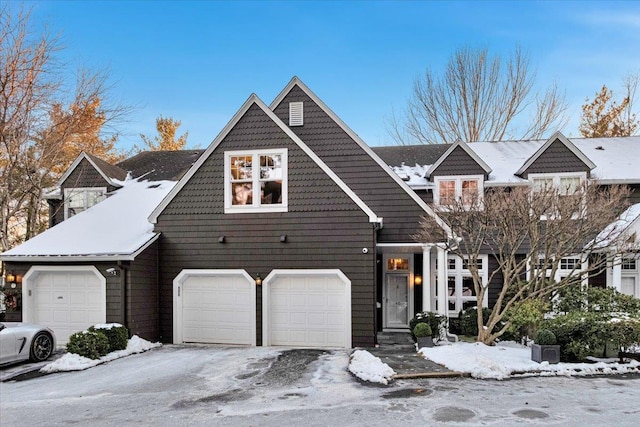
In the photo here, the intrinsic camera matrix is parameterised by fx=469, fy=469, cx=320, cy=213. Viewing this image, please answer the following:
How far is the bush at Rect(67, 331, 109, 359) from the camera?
10.6m

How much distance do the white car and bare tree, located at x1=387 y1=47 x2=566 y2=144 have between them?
21.9 meters

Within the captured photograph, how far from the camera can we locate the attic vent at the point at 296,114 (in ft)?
51.7

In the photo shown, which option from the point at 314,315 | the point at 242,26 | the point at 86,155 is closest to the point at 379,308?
the point at 314,315

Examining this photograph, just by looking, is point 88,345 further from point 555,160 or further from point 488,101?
point 488,101

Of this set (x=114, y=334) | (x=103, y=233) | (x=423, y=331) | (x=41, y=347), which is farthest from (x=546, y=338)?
(x=103, y=233)

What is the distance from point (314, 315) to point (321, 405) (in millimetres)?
5537

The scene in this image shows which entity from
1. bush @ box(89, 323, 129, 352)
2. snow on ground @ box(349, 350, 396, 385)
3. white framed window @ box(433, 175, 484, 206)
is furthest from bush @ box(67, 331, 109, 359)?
white framed window @ box(433, 175, 484, 206)

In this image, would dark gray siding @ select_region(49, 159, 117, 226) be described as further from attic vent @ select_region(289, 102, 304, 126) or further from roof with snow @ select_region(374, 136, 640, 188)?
roof with snow @ select_region(374, 136, 640, 188)

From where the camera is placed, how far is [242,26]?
76.3ft

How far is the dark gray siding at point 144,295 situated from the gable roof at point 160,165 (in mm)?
5468

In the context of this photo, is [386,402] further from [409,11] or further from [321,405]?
[409,11]

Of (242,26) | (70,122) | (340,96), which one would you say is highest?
(242,26)

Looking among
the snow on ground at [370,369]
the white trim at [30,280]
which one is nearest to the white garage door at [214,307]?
the white trim at [30,280]

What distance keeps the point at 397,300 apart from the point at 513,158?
Result: 7055 mm
